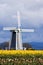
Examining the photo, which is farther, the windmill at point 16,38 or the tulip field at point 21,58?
the windmill at point 16,38

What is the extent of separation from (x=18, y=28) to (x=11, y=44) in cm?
352

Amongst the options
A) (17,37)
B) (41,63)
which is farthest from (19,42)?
(41,63)

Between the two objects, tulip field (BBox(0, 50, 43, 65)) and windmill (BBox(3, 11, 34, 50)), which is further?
windmill (BBox(3, 11, 34, 50))

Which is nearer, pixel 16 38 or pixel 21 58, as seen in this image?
pixel 21 58

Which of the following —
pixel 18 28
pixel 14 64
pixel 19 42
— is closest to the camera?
pixel 14 64

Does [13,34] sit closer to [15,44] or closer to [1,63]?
[15,44]

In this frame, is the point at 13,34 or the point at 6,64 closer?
the point at 6,64

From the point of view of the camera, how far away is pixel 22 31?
2347 inches

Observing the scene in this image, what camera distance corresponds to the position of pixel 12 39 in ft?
198

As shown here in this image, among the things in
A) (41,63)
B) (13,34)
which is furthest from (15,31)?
(41,63)

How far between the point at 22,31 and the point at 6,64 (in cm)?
4570

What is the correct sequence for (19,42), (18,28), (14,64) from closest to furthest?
1. (14,64)
2. (19,42)
3. (18,28)

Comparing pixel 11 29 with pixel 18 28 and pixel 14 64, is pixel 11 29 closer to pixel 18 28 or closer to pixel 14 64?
pixel 18 28

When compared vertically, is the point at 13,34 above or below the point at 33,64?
below
